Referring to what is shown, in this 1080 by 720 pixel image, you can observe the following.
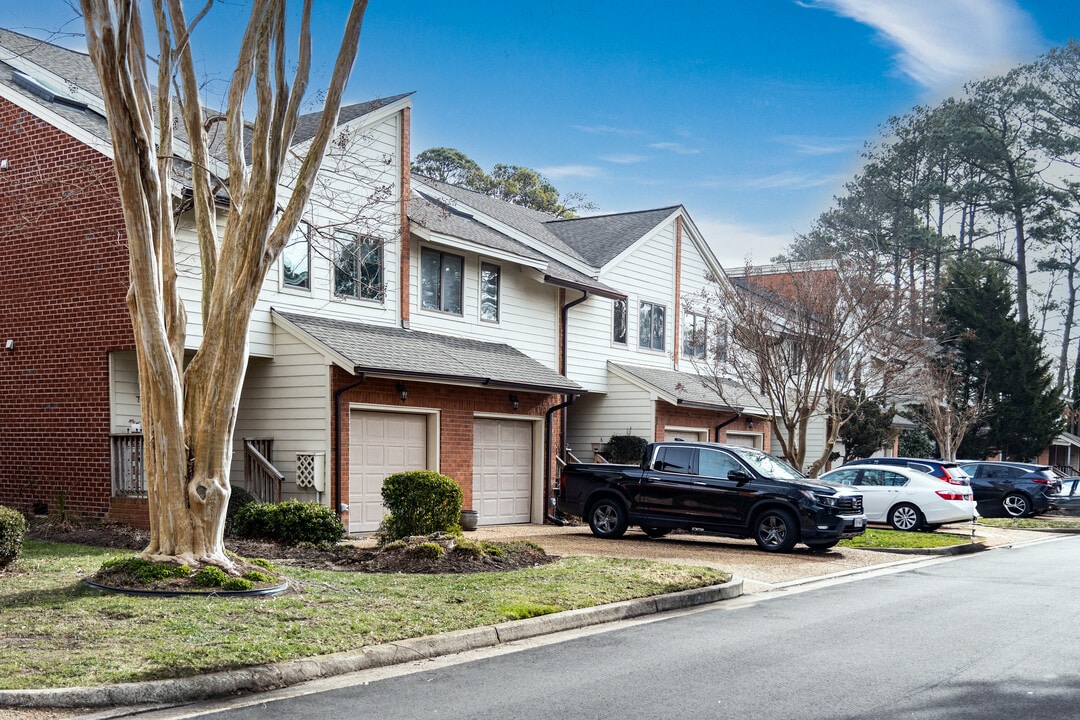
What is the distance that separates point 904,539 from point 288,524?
38.7ft

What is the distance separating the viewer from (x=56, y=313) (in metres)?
17.8

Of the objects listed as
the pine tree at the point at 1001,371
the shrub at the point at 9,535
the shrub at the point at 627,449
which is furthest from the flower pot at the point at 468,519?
the pine tree at the point at 1001,371

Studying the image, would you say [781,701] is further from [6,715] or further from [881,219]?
[881,219]

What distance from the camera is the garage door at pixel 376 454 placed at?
727 inches

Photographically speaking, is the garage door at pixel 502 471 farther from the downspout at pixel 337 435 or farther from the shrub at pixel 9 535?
the shrub at pixel 9 535

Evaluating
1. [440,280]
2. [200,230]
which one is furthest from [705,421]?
[200,230]

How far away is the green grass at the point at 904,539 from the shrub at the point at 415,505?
788 centimetres

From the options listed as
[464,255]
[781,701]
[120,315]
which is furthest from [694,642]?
[464,255]

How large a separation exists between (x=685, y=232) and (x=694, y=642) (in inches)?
859

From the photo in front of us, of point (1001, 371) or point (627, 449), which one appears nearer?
point (627, 449)

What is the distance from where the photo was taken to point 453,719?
22.3ft

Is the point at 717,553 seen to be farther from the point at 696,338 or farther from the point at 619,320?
the point at 696,338

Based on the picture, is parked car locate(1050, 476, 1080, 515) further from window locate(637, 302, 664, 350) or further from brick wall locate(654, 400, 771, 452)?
window locate(637, 302, 664, 350)

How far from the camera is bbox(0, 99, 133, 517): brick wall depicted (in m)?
17.1
